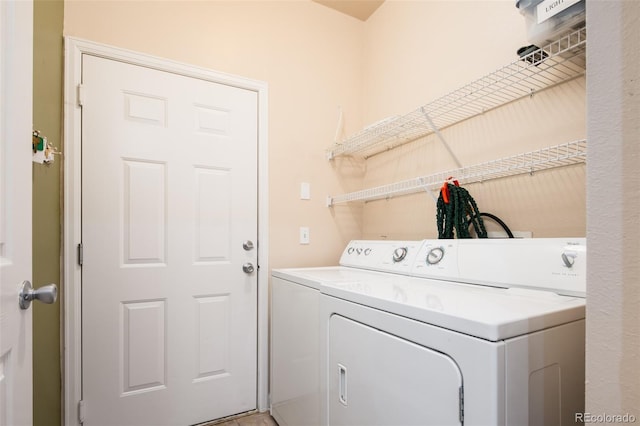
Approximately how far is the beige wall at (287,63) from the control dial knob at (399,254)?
702 mm

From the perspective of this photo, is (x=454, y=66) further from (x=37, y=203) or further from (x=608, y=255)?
(x=37, y=203)

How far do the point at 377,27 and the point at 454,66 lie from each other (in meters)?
0.89

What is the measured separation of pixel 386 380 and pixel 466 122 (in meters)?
1.34

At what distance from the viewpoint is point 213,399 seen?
187 centimetres

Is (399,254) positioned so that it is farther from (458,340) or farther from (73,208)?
(73,208)

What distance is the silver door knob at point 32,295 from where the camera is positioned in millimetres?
761

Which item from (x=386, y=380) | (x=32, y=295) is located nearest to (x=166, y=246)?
(x=32, y=295)

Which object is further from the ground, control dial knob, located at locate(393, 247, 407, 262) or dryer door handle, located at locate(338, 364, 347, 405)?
control dial knob, located at locate(393, 247, 407, 262)

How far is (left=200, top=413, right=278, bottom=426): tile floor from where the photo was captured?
1.85 m

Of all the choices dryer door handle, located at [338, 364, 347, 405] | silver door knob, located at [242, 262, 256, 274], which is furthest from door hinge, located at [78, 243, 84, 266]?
dryer door handle, located at [338, 364, 347, 405]

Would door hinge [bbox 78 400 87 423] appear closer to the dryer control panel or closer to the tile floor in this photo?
the tile floor

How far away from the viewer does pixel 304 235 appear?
7.23 ft

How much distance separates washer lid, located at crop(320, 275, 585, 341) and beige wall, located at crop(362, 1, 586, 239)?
47 cm

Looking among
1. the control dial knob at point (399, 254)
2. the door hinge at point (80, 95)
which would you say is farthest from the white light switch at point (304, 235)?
the door hinge at point (80, 95)
